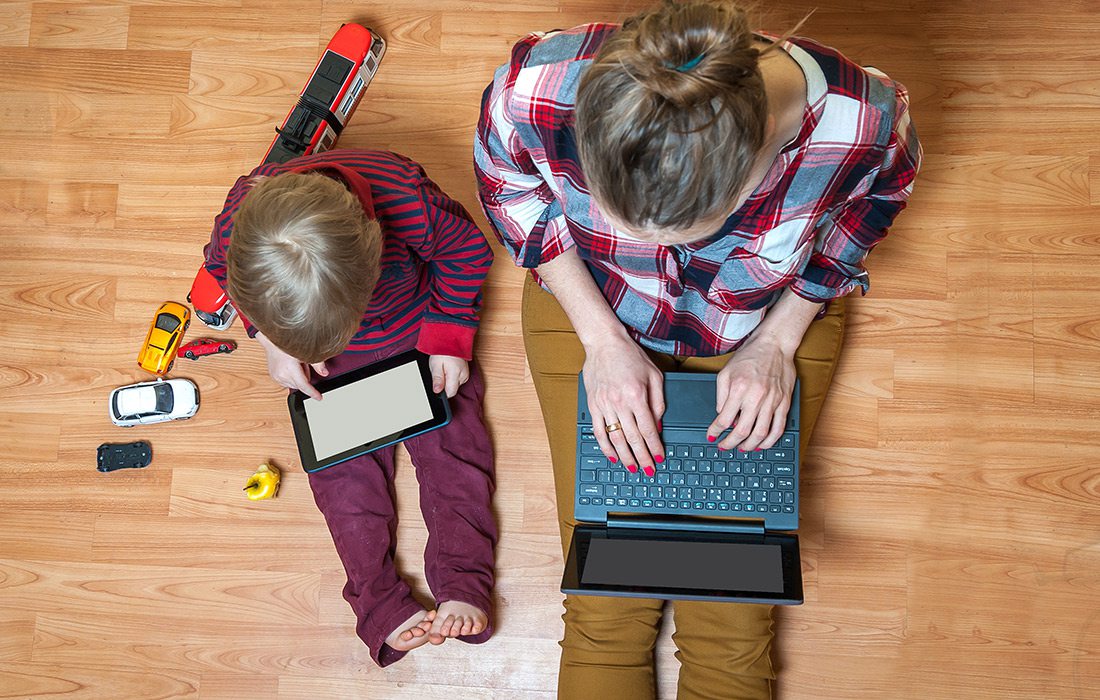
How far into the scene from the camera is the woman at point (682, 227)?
1.83 feet

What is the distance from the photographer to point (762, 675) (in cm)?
101

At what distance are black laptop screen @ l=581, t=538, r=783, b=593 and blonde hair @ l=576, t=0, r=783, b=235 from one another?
426 mm

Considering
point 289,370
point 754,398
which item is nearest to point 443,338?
point 289,370

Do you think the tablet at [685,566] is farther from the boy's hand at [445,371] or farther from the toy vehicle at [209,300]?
the toy vehicle at [209,300]

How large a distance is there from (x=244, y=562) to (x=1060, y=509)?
1103mm

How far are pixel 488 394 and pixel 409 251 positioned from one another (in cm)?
26

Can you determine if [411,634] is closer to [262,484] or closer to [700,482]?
[262,484]

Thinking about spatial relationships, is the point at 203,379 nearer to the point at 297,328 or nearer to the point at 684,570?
the point at 297,328

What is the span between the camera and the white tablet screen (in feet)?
3.64

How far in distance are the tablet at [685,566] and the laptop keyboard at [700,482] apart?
3 cm

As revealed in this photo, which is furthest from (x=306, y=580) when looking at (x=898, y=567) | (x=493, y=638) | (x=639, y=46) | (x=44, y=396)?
(x=639, y=46)

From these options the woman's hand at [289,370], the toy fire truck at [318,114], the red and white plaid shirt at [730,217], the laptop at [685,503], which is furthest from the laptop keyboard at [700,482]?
the toy fire truck at [318,114]

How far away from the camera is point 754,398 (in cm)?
91

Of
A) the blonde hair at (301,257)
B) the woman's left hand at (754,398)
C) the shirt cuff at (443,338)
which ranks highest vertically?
the blonde hair at (301,257)
